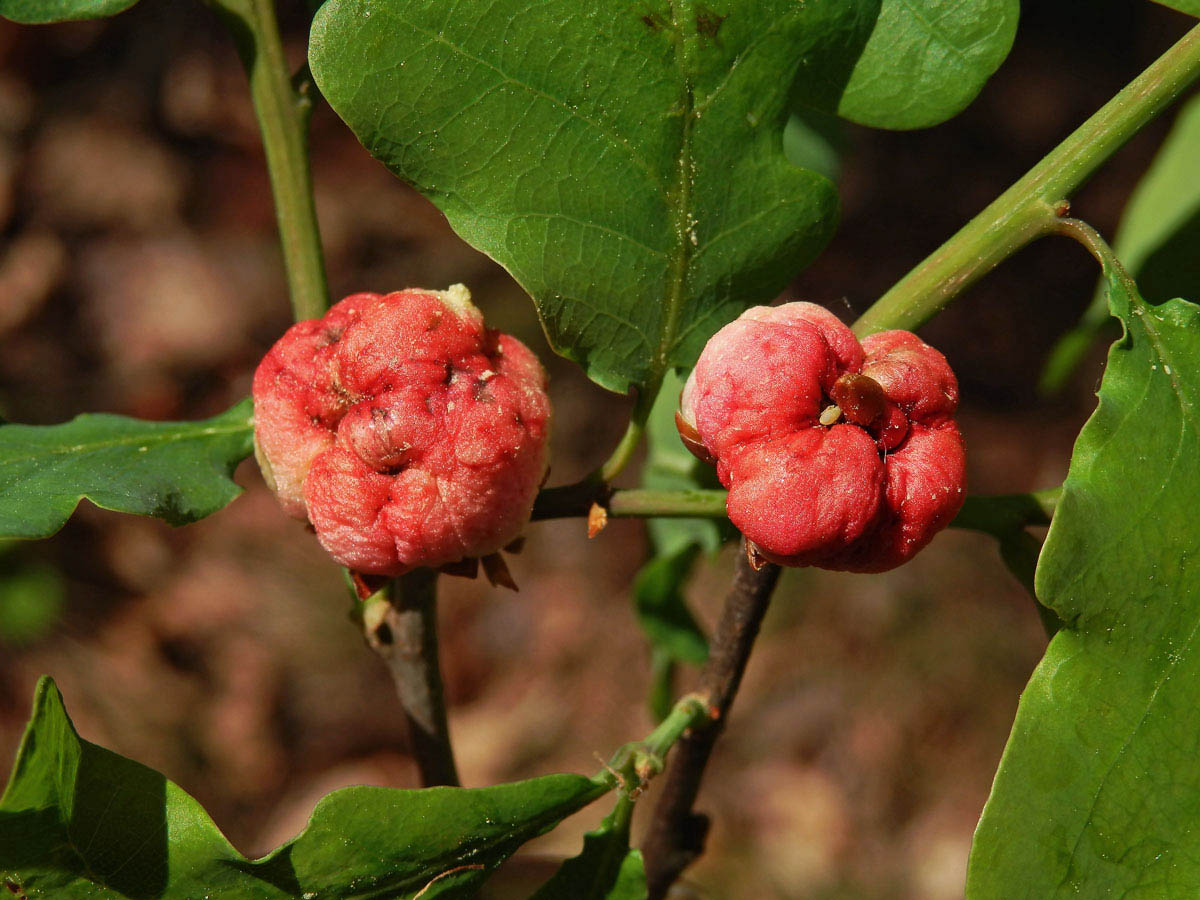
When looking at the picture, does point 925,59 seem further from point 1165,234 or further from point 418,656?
point 418,656

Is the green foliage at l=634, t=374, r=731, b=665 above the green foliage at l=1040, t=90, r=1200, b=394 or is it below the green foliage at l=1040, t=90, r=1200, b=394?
below

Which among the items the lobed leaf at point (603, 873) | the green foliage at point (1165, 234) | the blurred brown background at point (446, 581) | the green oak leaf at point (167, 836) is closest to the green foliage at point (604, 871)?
the lobed leaf at point (603, 873)

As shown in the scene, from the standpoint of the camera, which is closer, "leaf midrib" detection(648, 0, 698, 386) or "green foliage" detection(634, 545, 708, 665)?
"leaf midrib" detection(648, 0, 698, 386)

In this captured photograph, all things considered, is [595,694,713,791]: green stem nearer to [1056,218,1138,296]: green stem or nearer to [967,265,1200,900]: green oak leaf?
[967,265,1200,900]: green oak leaf

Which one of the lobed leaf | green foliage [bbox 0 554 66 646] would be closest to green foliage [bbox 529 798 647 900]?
the lobed leaf

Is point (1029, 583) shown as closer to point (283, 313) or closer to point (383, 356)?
point (383, 356)

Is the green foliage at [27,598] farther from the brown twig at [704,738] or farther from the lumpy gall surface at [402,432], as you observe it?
the lumpy gall surface at [402,432]

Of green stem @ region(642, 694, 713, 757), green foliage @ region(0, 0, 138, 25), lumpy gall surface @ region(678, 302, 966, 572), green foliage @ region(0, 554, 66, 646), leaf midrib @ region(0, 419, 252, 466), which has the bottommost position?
green foliage @ region(0, 554, 66, 646)
